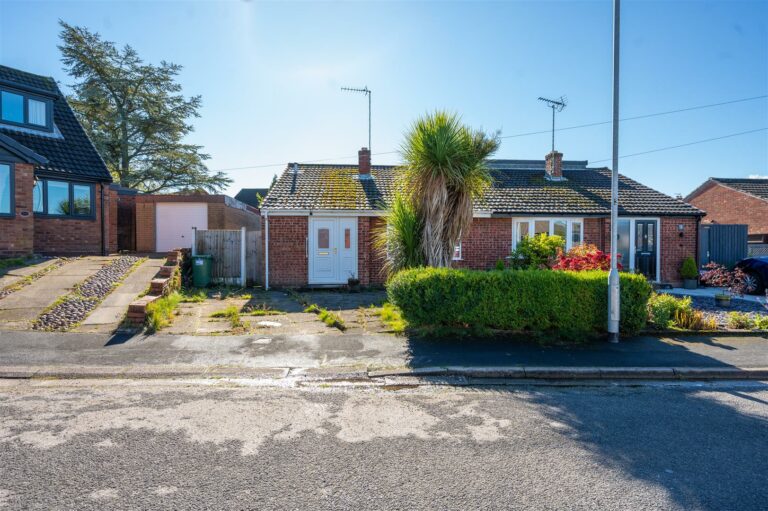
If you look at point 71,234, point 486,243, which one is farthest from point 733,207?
point 71,234

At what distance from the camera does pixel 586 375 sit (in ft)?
19.1

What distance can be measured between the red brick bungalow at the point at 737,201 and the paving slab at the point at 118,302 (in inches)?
1082

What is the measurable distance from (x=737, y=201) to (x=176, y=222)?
31.7 meters

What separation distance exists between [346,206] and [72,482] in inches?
441

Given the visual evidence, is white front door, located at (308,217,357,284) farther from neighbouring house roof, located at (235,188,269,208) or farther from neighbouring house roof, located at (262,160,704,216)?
neighbouring house roof, located at (235,188,269,208)

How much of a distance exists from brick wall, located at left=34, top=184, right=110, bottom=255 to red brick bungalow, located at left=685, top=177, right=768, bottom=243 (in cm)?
Answer: 2998

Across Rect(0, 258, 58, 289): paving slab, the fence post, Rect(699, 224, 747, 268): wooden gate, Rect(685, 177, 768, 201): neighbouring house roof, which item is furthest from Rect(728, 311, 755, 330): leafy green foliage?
Rect(685, 177, 768, 201): neighbouring house roof

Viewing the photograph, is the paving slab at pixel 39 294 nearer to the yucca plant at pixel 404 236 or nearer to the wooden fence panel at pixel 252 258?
the wooden fence panel at pixel 252 258

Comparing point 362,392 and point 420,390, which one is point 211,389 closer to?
point 362,392

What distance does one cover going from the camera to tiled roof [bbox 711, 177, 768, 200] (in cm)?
2586

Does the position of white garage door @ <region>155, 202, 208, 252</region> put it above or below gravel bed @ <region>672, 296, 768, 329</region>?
above

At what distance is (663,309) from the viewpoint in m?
7.99

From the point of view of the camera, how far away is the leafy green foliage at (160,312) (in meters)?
7.67

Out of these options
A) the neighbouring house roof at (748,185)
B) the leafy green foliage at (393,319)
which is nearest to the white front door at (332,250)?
the leafy green foliage at (393,319)
